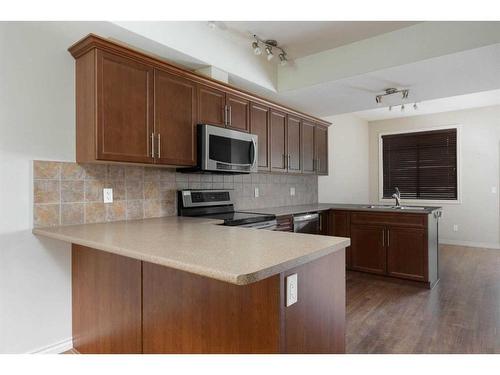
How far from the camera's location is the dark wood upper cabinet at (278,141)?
12.0ft

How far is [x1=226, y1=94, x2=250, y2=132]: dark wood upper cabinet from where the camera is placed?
3.04 meters

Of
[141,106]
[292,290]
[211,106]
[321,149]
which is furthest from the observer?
[321,149]

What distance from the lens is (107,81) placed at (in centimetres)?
208

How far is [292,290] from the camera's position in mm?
1246

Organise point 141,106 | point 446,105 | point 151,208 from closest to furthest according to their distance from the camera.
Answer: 1. point 141,106
2. point 151,208
3. point 446,105

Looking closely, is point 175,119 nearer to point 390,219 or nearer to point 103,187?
point 103,187

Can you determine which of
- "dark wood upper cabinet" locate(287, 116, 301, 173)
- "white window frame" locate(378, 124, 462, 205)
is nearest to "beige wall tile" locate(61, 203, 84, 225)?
"dark wood upper cabinet" locate(287, 116, 301, 173)

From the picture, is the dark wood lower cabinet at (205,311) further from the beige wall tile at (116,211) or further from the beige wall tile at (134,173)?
the beige wall tile at (134,173)

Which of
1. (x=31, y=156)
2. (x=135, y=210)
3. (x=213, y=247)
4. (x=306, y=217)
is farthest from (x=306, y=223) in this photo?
(x=31, y=156)

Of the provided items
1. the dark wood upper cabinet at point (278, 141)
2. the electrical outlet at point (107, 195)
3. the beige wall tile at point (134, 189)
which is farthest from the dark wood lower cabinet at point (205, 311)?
the dark wood upper cabinet at point (278, 141)

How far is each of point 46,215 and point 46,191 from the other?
15cm

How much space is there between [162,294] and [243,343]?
499 mm

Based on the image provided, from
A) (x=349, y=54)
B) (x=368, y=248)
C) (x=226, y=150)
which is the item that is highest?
(x=349, y=54)

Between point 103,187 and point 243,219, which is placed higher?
point 103,187
